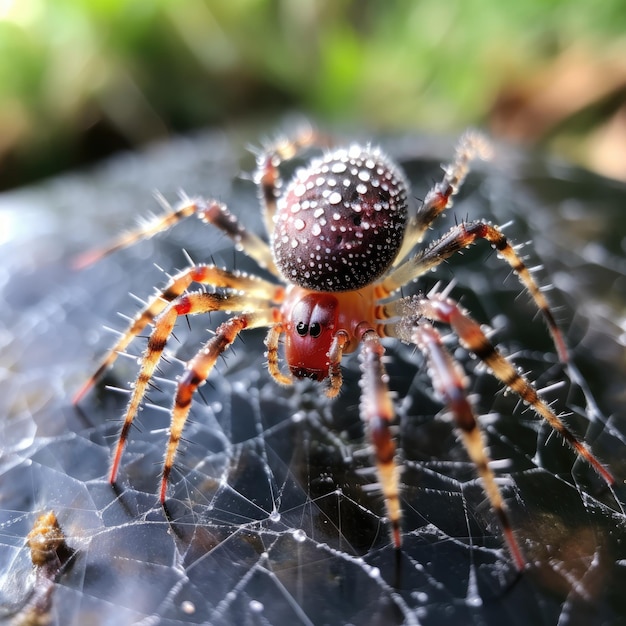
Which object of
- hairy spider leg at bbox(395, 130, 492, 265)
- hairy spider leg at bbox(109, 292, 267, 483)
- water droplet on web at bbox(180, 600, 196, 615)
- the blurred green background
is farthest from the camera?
the blurred green background

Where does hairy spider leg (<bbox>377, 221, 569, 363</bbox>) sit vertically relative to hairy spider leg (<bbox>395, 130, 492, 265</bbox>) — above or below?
below

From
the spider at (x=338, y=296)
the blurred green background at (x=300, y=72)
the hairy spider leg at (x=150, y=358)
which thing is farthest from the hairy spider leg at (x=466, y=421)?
the blurred green background at (x=300, y=72)

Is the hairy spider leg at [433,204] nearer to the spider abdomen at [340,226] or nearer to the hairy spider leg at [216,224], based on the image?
the spider abdomen at [340,226]

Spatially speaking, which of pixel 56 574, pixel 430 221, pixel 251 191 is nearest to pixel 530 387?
pixel 430 221

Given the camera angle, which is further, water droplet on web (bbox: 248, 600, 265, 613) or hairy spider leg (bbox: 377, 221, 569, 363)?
hairy spider leg (bbox: 377, 221, 569, 363)

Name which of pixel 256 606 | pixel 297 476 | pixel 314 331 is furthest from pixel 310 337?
pixel 256 606

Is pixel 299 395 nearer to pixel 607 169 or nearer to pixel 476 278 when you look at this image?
pixel 476 278

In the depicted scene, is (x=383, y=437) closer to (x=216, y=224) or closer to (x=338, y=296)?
(x=338, y=296)

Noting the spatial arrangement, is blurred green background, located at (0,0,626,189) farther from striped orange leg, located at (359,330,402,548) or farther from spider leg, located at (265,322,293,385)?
striped orange leg, located at (359,330,402,548)

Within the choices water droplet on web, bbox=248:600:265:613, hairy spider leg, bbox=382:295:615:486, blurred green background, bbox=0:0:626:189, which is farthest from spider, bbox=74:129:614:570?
blurred green background, bbox=0:0:626:189
